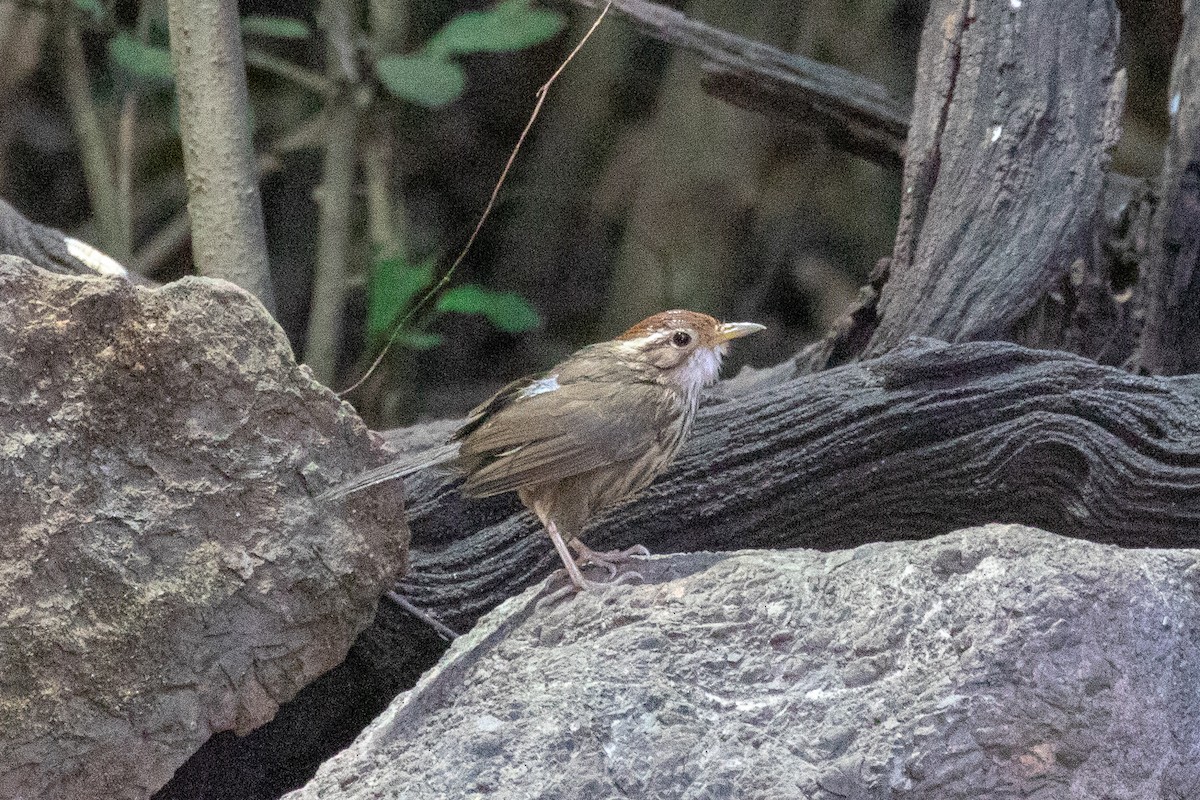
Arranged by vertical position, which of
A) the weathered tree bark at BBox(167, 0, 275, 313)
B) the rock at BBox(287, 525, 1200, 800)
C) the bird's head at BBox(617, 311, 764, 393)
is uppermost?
the weathered tree bark at BBox(167, 0, 275, 313)

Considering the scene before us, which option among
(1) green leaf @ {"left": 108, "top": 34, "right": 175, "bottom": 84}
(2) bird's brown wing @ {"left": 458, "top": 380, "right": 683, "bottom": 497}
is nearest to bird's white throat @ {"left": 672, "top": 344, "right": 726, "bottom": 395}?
(2) bird's brown wing @ {"left": 458, "top": 380, "right": 683, "bottom": 497}

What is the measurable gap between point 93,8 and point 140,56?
0.28 metres

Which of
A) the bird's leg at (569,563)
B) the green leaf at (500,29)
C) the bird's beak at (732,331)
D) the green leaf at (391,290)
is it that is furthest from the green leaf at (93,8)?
the bird's leg at (569,563)

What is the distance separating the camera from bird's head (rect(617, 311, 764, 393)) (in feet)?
10.6

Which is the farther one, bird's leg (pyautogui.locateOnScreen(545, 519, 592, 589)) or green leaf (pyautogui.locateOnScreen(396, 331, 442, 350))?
green leaf (pyautogui.locateOnScreen(396, 331, 442, 350))

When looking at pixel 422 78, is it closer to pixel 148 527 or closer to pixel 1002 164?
pixel 1002 164

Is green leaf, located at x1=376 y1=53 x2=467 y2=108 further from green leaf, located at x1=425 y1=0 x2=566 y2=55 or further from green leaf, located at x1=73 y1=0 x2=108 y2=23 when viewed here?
green leaf, located at x1=73 y1=0 x2=108 y2=23

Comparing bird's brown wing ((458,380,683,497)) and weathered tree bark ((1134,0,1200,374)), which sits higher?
weathered tree bark ((1134,0,1200,374))

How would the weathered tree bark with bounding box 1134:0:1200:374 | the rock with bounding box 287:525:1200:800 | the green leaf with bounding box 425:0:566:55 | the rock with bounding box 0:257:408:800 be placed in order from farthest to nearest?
the green leaf with bounding box 425:0:566:55, the weathered tree bark with bounding box 1134:0:1200:374, the rock with bounding box 0:257:408:800, the rock with bounding box 287:525:1200:800

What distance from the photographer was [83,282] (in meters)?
2.62

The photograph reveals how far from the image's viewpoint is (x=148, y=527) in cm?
261

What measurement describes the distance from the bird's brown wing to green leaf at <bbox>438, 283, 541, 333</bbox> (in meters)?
1.55

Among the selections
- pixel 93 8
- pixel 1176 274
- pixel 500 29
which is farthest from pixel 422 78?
pixel 1176 274

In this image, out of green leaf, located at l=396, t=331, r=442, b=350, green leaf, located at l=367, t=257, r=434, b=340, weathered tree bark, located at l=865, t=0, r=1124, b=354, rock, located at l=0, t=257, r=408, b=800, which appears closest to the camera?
rock, located at l=0, t=257, r=408, b=800
